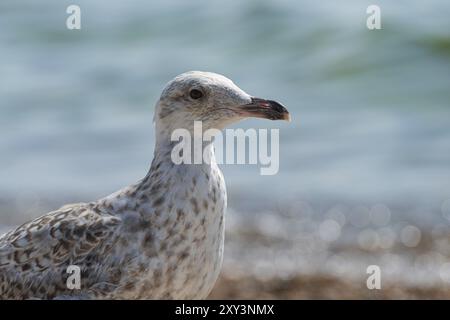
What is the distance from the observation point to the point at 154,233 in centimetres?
536

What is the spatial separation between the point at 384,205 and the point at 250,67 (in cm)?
496

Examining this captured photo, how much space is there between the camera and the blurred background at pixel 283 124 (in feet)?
32.7

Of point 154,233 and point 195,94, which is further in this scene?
point 195,94

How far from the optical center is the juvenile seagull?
5.30m

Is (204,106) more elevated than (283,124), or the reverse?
(283,124)

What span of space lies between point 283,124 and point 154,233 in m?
8.02

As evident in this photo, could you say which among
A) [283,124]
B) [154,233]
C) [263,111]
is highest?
[283,124]

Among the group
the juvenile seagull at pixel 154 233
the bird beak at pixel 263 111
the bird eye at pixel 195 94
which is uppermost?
the bird eye at pixel 195 94

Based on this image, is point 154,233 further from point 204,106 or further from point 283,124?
point 283,124

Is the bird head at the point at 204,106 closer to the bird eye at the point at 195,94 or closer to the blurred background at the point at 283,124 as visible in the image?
the bird eye at the point at 195,94

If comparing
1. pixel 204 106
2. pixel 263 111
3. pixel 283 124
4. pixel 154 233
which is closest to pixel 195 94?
pixel 204 106

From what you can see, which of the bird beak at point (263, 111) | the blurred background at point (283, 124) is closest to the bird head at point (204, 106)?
the bird beak at point (263, 111)

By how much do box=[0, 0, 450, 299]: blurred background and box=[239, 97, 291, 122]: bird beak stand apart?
2906 millimetres
